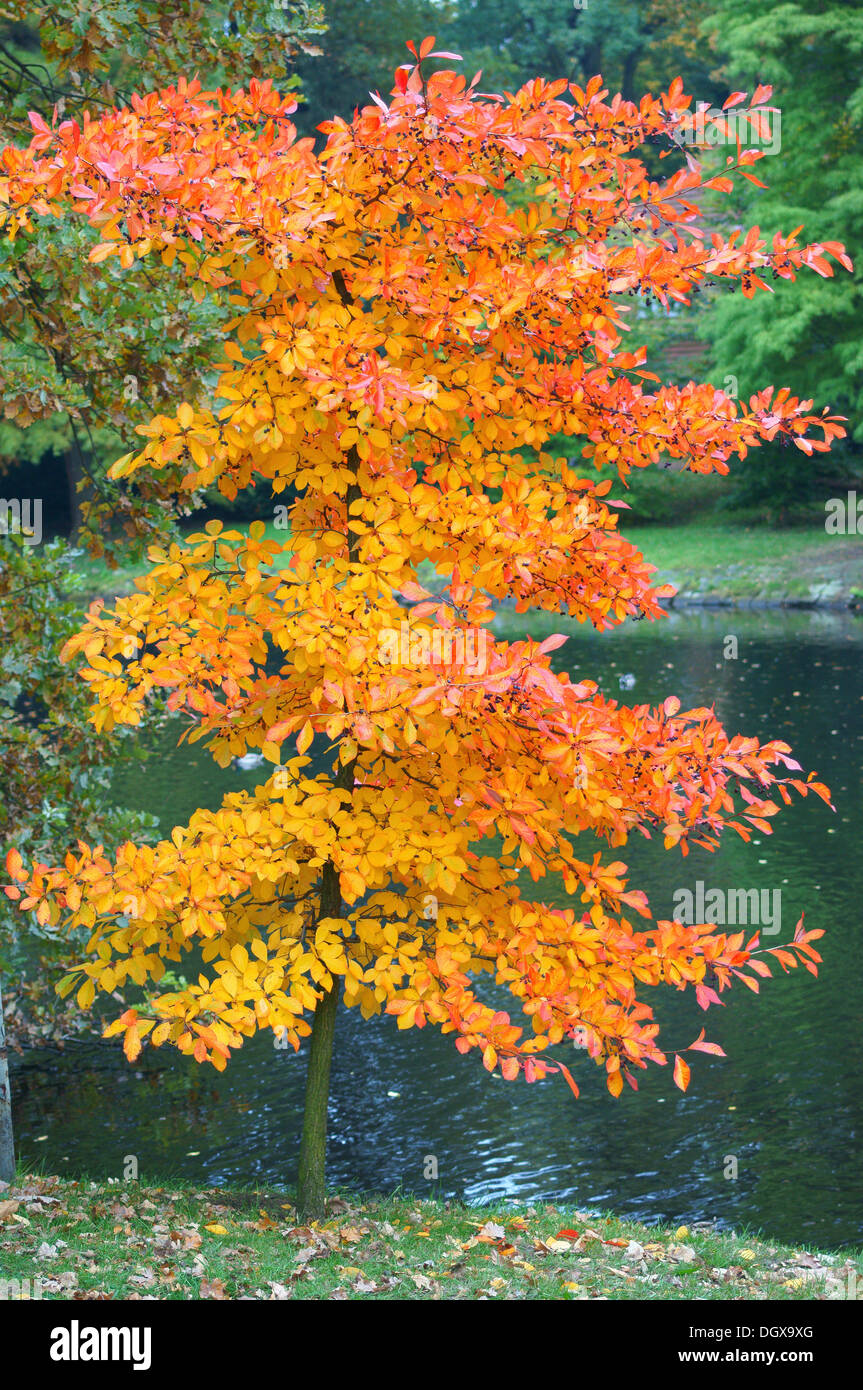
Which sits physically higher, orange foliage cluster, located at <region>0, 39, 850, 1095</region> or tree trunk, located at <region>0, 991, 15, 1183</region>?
orange foliage cluster, located at <region>0, 39, 850, 1095</region>

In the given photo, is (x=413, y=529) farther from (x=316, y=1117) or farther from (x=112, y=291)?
(x=112, y=291)

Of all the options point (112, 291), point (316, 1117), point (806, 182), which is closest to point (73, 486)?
point (806, 182)

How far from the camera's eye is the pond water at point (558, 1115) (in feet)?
24.8

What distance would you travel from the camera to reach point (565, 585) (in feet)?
17.3

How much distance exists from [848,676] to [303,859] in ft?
55.3

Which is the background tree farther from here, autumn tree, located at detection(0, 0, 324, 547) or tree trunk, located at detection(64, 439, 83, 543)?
autumn tree, located at detection(0, 0, 324, 547)

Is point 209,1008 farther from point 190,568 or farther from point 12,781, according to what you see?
point 12,781

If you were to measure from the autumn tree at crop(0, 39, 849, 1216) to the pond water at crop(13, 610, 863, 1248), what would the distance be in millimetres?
2876

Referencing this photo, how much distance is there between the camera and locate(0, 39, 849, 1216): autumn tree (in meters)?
4.57

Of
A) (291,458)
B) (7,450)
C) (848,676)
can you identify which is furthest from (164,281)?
(7,450)

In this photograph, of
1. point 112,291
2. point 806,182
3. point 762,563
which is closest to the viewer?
point 112,291

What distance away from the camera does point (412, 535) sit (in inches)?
195

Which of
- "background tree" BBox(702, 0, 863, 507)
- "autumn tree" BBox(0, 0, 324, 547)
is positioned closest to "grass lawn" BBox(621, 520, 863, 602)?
"background tree" BBox(702, 0, 863, 507)

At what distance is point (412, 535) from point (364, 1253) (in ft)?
9.35
